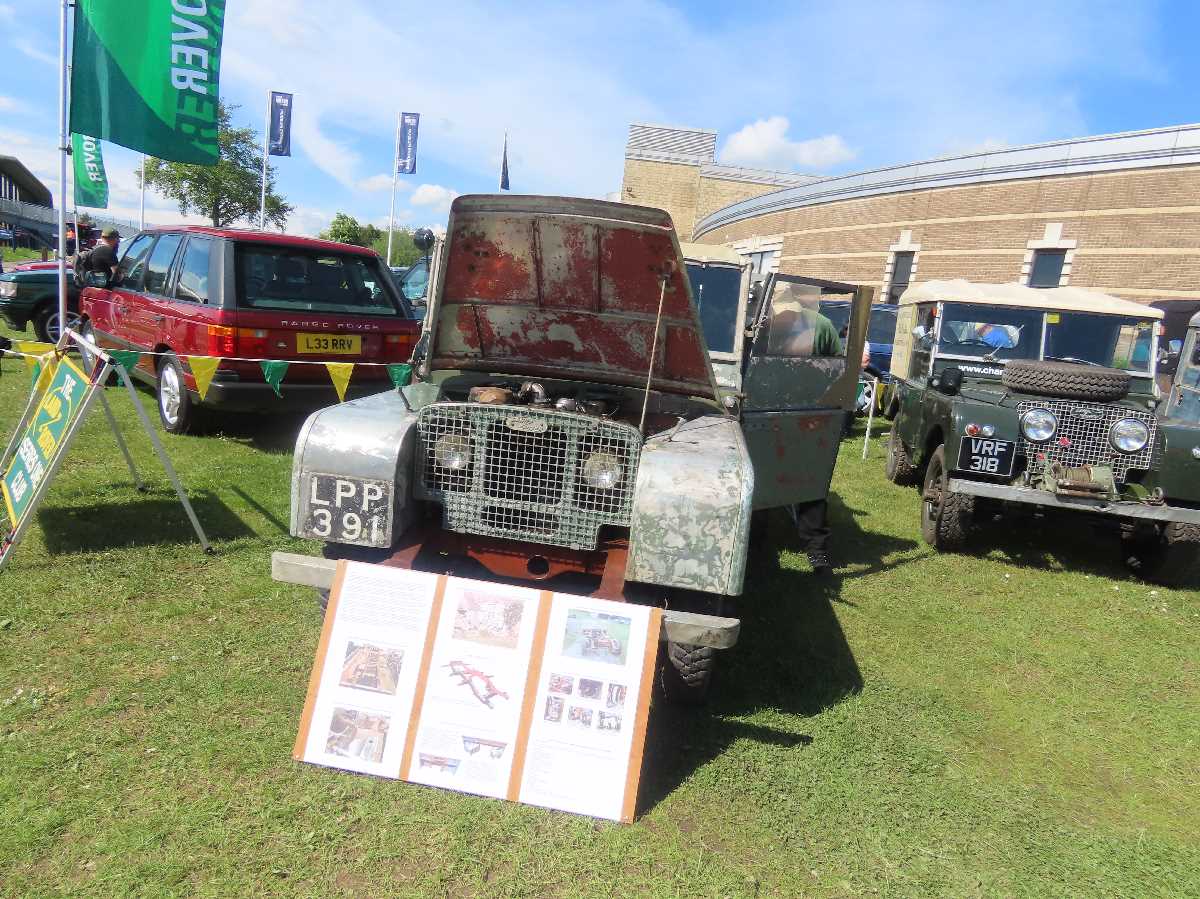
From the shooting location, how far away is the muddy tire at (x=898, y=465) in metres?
8.02

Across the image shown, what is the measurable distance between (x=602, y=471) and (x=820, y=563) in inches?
107

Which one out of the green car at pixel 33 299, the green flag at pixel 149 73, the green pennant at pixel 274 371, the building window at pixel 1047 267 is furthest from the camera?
the building window at pixel 1047 267

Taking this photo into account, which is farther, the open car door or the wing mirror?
the wing mirror

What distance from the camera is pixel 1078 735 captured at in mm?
3559

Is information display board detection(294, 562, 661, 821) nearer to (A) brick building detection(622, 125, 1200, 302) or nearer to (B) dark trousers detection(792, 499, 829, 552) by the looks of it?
(B) dark trousers detection(792, 499, 829, 552)

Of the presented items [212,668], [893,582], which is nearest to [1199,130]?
[893,582]

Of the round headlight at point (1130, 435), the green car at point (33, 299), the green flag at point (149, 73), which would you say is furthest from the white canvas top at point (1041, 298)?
the green car at point (33, 299)

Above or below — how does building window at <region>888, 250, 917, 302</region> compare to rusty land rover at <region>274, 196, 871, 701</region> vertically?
above

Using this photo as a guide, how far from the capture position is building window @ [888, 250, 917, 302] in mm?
24688

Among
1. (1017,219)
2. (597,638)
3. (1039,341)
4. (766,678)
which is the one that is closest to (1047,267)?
(1017,219)

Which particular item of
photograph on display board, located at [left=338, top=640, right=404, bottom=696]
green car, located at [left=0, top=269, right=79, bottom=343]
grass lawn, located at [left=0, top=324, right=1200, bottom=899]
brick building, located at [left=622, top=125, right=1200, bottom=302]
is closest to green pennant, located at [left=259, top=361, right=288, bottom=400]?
grass lawn, located at [left=0, top=324, right=1200, bottom=899]

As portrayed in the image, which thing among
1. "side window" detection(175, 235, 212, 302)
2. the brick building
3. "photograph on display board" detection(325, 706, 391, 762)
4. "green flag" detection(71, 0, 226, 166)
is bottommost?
"photograph on display board" detection(325, 706, 391, 762)

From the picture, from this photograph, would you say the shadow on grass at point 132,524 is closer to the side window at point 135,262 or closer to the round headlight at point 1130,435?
the side window at point 135,262

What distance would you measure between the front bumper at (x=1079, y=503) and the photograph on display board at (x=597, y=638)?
3.75m
